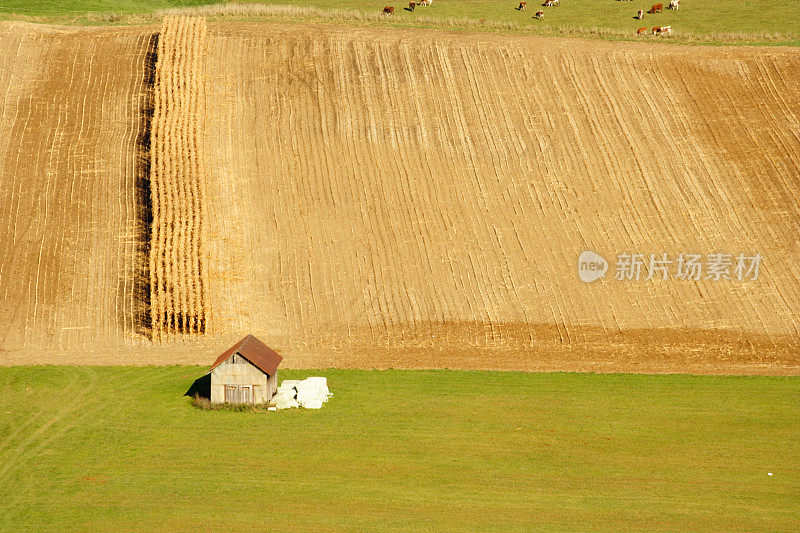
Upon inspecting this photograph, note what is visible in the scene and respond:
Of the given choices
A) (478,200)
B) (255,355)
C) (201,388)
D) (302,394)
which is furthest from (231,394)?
(478,200)

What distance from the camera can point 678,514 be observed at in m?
28.9

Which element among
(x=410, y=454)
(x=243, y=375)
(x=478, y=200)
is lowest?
(x=410, y=454)

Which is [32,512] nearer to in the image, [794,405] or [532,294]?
[532,294]

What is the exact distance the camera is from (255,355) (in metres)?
34.9

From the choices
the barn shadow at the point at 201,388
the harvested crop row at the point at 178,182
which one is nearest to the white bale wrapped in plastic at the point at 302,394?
the barn shadow at the point at 201,388

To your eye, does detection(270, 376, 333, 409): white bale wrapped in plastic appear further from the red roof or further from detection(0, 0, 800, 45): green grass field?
detection(0, 0, 800, 45): green grass field

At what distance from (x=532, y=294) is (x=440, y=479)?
55.1 ft

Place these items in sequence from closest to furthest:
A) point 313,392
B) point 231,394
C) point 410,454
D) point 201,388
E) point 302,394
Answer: point 410,454, point 231,394, point 302,394, point 313,392, point 201,388

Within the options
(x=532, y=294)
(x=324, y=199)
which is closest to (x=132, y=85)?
(x=324, y=199)

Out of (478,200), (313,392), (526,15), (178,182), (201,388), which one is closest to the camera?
(313,392)

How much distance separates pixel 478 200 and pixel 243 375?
2077cm

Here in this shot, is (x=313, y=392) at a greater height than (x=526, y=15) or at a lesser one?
lesser

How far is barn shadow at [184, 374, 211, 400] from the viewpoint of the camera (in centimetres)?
3638

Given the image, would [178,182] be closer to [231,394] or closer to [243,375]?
[231,394]
